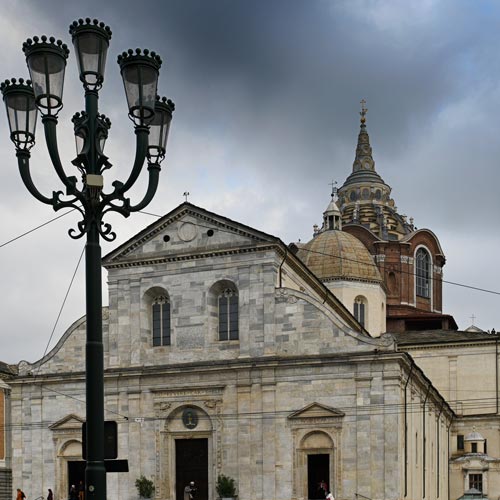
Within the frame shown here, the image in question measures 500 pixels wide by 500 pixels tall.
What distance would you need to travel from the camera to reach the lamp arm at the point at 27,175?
12.8 m

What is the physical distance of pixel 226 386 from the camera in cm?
4050

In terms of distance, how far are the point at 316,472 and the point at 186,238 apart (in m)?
11.2

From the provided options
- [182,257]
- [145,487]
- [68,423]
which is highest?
[182,257]

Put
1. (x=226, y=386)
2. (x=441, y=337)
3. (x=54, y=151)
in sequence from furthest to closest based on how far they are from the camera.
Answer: (x=441, y=337) < (x=226, y=386) < (x=54, y=151)

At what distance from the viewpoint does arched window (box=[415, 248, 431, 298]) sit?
7588cm

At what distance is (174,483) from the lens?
41.0 metres

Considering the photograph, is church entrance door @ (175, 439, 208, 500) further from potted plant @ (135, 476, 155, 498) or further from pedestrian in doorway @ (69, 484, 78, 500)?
pedestrian in doorway @ (69, 484, 78, 500)

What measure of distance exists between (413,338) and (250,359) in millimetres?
23914

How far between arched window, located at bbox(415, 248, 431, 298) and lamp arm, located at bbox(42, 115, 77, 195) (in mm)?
64384

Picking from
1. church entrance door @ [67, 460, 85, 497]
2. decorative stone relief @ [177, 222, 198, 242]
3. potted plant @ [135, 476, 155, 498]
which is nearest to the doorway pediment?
potted plant @ [135, 476, 155, 498]

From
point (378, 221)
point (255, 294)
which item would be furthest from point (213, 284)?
point (378, 221)

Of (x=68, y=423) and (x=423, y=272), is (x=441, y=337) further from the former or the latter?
(x=68, y=423)

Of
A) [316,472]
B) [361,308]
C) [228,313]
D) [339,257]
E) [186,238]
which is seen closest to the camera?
[316,472]

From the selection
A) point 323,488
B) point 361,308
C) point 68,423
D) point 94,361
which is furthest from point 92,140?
point 361,308
